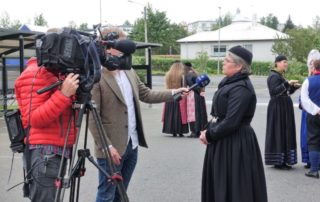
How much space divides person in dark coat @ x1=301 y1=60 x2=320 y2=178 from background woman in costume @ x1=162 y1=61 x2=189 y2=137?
452cm

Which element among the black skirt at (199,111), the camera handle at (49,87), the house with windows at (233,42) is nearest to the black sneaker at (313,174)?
the black skirt at (199,111)

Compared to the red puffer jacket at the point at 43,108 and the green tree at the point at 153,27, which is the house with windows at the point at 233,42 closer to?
the green tree at the point at 153,27

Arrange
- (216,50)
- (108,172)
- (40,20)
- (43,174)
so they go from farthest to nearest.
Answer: (216,50) < (40,20) < (108,172) < (43,174)

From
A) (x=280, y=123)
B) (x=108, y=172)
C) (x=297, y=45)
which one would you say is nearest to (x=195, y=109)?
(x=280, y=123)

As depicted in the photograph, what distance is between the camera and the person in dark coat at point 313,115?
293 inches

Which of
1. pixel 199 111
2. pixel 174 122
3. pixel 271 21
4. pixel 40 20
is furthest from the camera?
pixel 271 21

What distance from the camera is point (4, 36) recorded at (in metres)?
12.1

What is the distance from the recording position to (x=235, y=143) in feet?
15.5

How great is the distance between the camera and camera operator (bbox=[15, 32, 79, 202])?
11.7 ft

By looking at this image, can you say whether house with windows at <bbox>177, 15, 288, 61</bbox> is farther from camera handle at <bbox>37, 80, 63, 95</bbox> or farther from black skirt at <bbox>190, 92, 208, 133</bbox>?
camera handle at <bbox>37, 80, 63, 95</bbox>

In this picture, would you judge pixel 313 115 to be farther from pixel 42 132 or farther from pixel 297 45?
pixel 297 45

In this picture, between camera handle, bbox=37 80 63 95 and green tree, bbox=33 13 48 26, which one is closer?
camera handle, bbox=37 80 63 95

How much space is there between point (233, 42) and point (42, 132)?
60.5m

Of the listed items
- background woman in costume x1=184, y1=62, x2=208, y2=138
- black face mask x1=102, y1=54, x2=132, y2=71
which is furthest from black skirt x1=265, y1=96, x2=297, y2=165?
black face mask x1=102, y1=54, x2=132, y2=71
